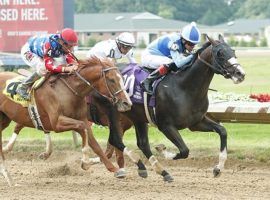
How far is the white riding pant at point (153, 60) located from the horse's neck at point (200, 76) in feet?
1.38

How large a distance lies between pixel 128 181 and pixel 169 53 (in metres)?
1.69

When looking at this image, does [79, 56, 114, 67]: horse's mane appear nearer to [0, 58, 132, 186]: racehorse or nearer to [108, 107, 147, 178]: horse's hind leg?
[0, 58, 132, 186]: racehorse

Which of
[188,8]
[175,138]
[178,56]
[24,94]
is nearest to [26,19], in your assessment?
[24,94]

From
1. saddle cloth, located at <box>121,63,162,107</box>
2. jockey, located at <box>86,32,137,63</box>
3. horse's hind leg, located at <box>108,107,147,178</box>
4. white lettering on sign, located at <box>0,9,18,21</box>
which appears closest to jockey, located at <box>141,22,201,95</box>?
saddle cloth, located at <box>121,63,162,107</box>

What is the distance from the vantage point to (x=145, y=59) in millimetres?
10008

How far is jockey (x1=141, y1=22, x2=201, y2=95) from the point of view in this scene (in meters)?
9.59

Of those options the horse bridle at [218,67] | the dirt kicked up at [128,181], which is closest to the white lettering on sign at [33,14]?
the dirt kicked up at [128,181]

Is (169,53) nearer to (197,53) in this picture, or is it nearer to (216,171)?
(197,53)

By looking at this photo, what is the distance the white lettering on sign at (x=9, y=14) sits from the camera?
25.0 m

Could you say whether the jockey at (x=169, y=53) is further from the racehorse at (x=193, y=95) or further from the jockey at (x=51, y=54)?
the jockey at (x=51, y=54)

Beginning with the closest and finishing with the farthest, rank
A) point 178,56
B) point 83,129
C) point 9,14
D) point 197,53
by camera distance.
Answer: point 83,129 → point 197,53 → point 178,56 → point 9,14

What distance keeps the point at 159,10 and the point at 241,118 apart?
94.5 m

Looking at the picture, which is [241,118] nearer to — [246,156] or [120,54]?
[246,156]

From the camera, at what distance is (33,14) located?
24781mm
